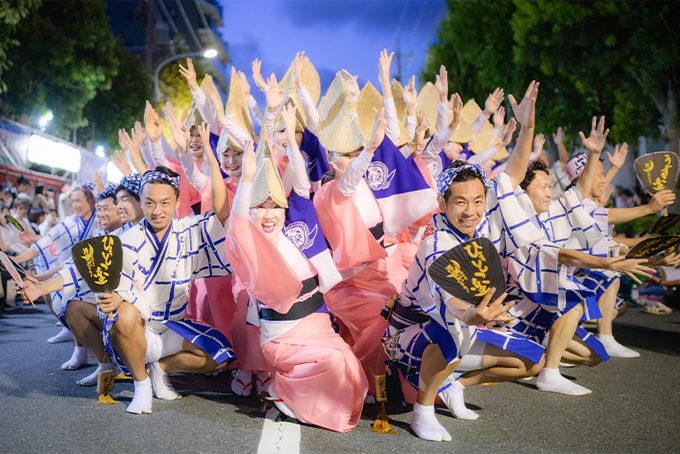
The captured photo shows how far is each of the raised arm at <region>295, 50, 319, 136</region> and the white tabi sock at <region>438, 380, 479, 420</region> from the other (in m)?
2.21

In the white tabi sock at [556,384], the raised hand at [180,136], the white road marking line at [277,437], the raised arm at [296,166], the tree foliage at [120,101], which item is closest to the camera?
the white road marking line at [277,437]

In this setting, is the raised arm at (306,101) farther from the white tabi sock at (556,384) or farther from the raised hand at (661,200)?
the raised hand at (661,200)

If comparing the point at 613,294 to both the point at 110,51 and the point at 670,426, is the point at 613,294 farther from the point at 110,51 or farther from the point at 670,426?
the point at 110,51

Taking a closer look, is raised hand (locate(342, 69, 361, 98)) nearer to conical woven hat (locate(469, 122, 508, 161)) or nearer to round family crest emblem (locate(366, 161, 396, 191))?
round family crest emblem (locate(366, 161, 396, 191))

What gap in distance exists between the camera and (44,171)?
46.5 feet

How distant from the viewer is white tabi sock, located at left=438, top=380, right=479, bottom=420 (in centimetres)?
337

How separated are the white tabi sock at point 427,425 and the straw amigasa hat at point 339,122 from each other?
174 centimetres

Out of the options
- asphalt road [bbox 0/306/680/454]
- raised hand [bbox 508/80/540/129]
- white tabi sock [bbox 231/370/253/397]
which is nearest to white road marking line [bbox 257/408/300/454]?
asphalt road [bbox 0/306/680/454]

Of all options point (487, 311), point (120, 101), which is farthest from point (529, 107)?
point (120, 101)

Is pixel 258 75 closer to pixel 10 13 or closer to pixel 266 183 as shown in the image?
pixel 266 183

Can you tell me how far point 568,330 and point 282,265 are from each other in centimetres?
207

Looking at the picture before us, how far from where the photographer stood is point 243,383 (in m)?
3.87

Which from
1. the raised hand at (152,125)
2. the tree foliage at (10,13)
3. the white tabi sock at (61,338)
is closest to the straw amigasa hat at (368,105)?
the raised hand at (152,125)

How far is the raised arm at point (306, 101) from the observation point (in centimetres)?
461
